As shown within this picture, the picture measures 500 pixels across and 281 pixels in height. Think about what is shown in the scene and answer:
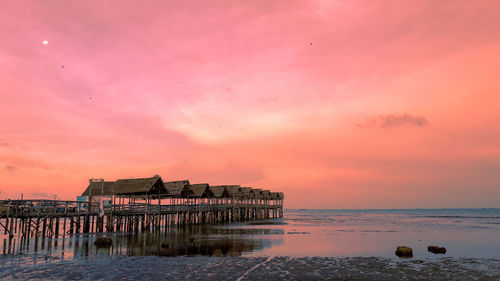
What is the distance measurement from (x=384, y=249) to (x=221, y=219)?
46.9 meters

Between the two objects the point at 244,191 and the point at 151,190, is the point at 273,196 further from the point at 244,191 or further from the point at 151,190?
the point at 151,190

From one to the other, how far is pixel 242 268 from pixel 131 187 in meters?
28.2

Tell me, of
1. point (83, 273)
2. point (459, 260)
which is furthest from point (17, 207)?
point (459, 260)

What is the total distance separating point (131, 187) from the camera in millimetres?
43938

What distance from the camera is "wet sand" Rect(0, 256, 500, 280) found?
17609 millimetres

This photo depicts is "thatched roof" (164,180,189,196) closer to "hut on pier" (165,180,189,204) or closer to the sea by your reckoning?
"hut on pier" (165,180,189,204)


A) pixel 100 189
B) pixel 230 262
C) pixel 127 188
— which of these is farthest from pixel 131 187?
pixel 230 262

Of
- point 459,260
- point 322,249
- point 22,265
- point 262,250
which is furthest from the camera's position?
point 322,249

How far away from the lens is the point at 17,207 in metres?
31.5

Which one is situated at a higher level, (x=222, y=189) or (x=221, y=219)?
(x=222, y=189)

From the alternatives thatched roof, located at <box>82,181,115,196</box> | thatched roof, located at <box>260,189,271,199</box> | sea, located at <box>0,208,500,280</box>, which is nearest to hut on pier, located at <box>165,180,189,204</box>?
thatched roof, located at <box>82,181,115,196</box>

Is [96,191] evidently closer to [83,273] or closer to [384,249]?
[83,273]

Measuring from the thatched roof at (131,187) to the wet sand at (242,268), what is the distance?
68.0ft

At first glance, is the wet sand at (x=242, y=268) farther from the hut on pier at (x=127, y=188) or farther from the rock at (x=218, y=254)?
the hut on pier at (x=127, y=188)
